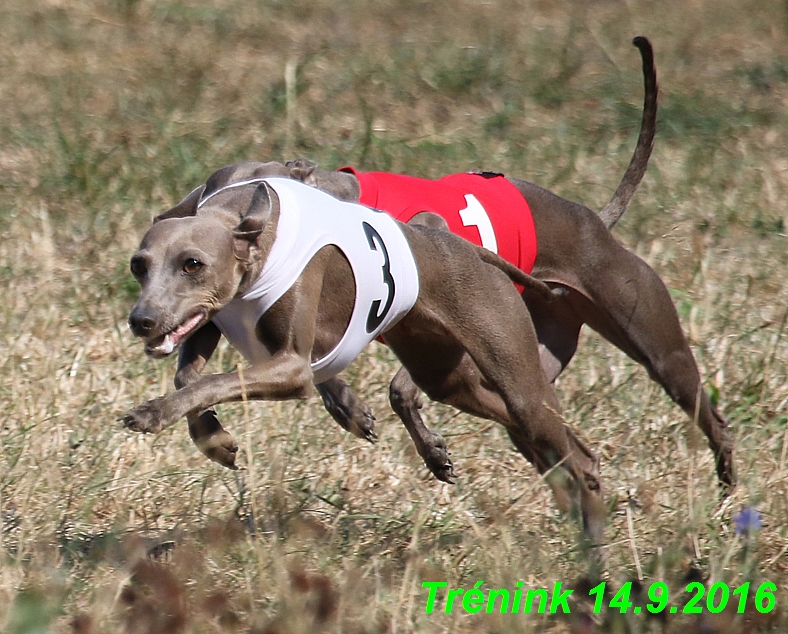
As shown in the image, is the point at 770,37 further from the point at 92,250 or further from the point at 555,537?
the point at 555,537

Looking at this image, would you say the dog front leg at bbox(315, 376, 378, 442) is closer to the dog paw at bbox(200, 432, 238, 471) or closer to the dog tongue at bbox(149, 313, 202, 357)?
the dog paw at bbox(200, 432, 238, 471)

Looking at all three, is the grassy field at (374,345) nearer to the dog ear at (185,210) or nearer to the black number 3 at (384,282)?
the black number 3 at (384,282)

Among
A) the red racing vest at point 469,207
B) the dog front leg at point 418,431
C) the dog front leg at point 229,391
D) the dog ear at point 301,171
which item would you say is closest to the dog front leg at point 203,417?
the dog front leg at point 229,391

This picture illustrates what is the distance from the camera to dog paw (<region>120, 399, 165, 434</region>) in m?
3.26

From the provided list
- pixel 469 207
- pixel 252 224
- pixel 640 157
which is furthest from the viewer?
pixel 640 157

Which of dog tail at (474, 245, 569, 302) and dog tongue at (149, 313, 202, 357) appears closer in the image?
dog tongue at (149, 313, 202, 357)

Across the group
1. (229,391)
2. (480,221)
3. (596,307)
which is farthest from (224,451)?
(596,307)

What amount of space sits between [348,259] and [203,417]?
23.1 inches

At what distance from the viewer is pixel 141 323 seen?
10.6 ft

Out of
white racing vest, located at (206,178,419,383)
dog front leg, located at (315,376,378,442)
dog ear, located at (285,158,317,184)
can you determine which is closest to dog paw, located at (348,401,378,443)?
dog front leg, located at (315,376,378,442)

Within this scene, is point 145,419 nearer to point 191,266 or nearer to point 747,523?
point 191,266

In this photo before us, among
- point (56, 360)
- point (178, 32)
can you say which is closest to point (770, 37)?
point (178, 32)

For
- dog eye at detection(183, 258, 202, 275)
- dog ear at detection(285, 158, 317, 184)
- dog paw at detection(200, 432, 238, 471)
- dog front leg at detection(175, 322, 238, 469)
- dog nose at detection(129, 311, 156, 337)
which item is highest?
dog ear at detection(285, 158, 317, 184)

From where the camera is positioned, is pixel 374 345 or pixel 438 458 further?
pixel 374 345
